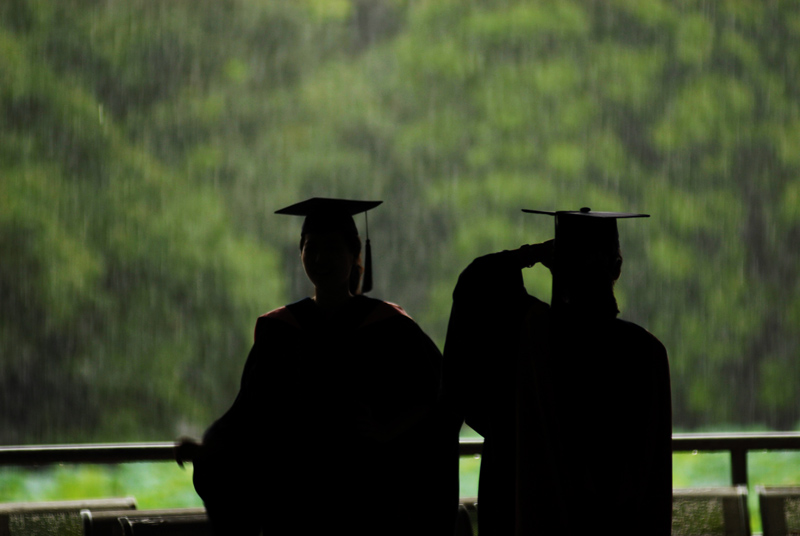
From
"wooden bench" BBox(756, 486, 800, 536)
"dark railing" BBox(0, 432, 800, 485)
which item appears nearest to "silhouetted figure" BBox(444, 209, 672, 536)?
"dark railing" BBox(0, 432, 800, 485)

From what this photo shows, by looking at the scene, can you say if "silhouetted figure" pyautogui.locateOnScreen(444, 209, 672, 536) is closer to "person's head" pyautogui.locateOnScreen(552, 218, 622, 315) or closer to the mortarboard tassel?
"person's head" pyautogui.locateOnScreen(552, 218, 622, 315)

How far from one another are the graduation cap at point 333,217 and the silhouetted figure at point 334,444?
11 cm

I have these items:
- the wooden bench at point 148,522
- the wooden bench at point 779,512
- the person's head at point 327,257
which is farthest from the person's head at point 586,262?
the wooden bench at point 779,512

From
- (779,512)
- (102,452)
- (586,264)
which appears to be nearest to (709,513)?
(779,512)

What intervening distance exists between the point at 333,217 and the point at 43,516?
60.6 inches

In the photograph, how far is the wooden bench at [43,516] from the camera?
304 centimetres

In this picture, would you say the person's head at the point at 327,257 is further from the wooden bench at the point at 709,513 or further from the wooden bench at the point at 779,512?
the wooden bench at the point at 779,512

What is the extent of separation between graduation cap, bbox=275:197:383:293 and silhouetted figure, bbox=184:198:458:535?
105 millimetres

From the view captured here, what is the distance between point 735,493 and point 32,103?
6637 mm

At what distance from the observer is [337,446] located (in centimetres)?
229

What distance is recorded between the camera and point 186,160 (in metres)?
8.11

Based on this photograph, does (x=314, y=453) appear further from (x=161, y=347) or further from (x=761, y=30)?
(x=761, y=30)

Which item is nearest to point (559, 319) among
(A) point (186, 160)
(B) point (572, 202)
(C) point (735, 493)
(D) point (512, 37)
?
(C) point (735, 493)

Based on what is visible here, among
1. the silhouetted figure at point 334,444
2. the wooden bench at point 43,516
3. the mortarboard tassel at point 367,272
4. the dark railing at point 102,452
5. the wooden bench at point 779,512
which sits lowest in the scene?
the wooden bench at point 779,512
